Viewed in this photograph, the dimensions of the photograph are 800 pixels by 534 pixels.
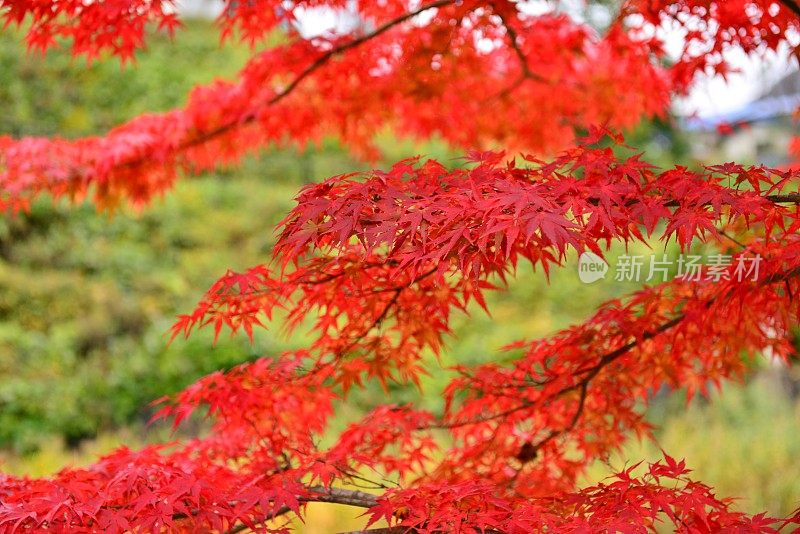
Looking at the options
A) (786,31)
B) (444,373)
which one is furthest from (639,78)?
(444,373)

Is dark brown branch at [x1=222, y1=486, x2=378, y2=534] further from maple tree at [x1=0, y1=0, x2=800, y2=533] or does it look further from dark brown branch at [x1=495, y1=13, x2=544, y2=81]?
dark brown branch at [x1=495, y1=13, x2=544, y2=81]

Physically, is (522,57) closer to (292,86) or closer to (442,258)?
(292,86)

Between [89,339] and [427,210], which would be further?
[89,339]

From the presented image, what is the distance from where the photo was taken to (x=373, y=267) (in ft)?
5.95

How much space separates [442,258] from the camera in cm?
139

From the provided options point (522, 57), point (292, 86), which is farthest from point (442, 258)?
point (522, 57)

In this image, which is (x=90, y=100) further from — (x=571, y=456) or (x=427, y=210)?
(x=427, y=210)

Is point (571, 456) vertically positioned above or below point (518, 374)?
below

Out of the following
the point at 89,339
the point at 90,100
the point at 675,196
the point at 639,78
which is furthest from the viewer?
the point at 90,100

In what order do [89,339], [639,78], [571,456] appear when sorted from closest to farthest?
[639,78], [571,456], [89,339]

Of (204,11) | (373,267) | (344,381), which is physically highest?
(204,11)

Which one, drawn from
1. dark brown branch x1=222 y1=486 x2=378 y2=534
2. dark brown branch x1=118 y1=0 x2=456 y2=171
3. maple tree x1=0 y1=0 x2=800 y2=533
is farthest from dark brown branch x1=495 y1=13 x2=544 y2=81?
dark brown branch x1=222 y1=486 x2=378 y2=534

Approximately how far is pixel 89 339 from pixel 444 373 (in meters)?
2.35

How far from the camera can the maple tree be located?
56.1 inches
